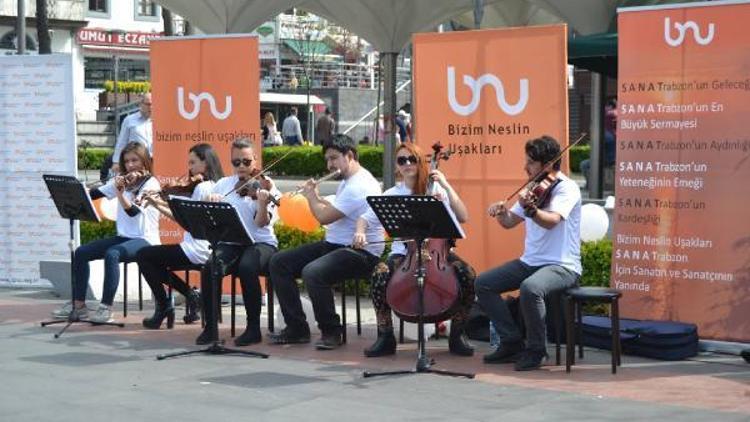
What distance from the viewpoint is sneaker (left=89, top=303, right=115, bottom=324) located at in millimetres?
10867

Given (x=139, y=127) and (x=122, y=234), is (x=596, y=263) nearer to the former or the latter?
(x=122, y=234)

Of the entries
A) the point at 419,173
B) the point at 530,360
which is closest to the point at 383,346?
the point at 530,360

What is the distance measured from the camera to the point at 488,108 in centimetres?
1020

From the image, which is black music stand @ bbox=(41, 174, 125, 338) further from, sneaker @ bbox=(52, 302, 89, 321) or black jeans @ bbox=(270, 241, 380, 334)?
black jeans @ bbox=(270, 241, 380, 334)

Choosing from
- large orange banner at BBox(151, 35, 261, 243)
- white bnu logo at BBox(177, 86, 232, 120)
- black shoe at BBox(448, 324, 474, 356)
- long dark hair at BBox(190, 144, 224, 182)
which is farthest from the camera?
white bnu logo at BBox(177, 86, 232, 120)

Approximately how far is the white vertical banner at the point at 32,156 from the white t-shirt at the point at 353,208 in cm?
369

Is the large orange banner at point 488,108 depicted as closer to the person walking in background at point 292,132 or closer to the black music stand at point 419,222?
the black music stand at point 419,222

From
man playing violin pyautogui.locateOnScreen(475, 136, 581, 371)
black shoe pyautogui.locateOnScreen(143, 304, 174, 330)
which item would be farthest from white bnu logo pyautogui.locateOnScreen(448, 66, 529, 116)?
black shoe pyautogui.locateOnScreen(143, 304, 174, 330)

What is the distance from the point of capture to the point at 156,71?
12.2m

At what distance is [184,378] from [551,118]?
3.44m

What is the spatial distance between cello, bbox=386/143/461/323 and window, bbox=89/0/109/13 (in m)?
43.5

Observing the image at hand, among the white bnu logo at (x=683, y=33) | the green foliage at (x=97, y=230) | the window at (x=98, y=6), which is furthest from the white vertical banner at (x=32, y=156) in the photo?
the window at (x=98, y=6)

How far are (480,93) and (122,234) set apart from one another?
3.31m

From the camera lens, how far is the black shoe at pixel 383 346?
30.7 ft
